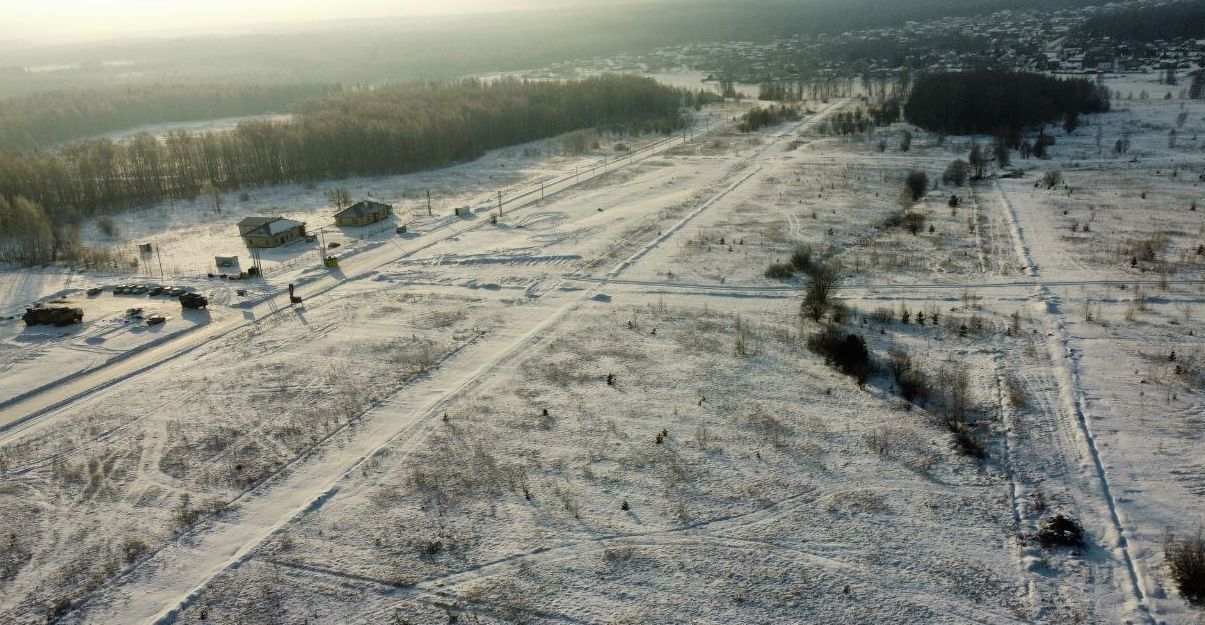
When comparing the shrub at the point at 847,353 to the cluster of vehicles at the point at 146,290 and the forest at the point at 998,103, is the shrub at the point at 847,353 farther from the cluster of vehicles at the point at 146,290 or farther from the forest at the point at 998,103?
the forest at the point at 998,103

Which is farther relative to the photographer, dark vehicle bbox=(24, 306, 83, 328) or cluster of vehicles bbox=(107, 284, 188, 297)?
cluster of vehicles bbox=(107, 284, 188, 297)

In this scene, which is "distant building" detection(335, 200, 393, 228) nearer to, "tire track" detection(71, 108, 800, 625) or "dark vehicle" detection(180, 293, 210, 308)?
"dark vehicle" detection(180, 293, 210, 308)

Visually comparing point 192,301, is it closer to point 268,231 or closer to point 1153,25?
point 268,231

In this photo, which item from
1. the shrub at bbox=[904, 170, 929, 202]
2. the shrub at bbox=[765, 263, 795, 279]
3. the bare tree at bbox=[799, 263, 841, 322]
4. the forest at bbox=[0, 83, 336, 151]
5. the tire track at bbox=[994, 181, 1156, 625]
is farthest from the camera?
the forest at bbox=[0, 83, 336, 151]

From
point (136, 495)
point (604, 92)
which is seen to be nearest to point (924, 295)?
point (136, 495)

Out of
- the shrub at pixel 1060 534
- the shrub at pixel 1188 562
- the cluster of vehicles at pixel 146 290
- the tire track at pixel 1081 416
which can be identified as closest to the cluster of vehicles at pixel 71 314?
the cluster of vehicles at pixel 146 290

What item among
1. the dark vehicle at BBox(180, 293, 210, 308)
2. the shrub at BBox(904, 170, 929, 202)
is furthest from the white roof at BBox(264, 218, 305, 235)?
the shrub at BBox(904, 170, 929, 202)

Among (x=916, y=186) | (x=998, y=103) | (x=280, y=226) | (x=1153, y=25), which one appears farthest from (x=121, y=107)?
(x=1153, y=25)
